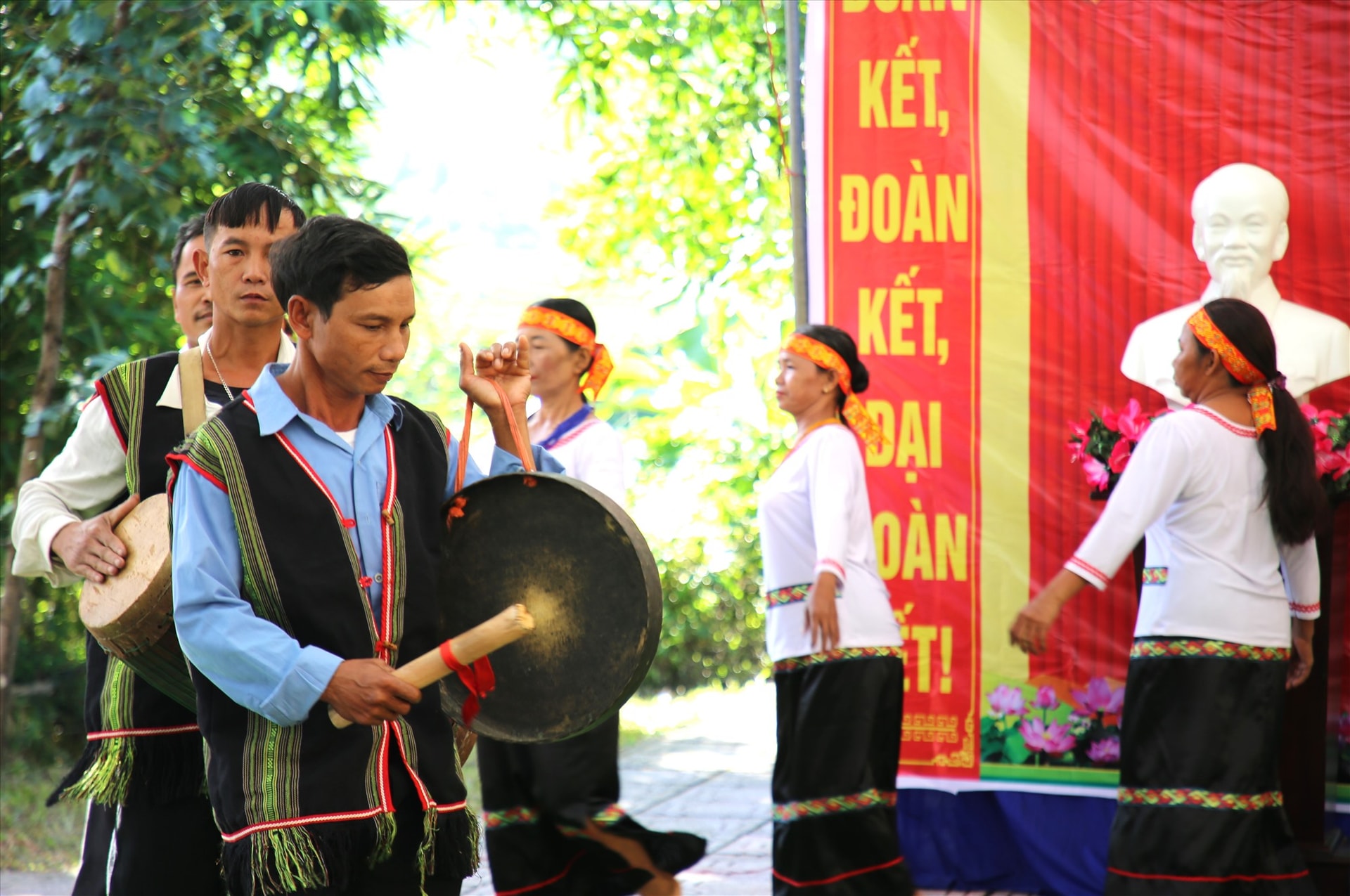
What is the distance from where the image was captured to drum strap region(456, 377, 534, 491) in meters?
2.25

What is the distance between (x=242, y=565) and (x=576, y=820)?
7.38 feet

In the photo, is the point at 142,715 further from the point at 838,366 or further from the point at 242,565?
the point at 838,366

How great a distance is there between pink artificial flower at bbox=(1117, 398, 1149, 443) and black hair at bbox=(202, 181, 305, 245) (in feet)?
9.06

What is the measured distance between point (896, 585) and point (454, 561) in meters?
2.91

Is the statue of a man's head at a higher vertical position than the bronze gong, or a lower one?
higher

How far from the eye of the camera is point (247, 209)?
8.20 feet

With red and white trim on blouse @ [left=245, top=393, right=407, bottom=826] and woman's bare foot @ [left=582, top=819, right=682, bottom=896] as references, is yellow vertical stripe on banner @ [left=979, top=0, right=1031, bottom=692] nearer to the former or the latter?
woman's bare foot @ [left=582, top=819, right=682, bottom=896]

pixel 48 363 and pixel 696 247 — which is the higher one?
pixel 696 247

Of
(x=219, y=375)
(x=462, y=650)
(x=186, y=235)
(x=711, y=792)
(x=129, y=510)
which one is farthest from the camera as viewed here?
(x=711, y=792)

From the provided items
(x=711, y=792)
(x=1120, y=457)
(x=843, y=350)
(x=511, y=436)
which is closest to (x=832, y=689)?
(x=843, y=350)

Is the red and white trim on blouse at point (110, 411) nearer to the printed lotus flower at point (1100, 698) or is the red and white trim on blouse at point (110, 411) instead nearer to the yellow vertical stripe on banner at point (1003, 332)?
the yellow vertical stripe on banner at point (1003, 332)

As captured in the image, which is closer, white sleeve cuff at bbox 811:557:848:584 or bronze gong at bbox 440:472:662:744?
bronze gong at bbox 440:472:662:744

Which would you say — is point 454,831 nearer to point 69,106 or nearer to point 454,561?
point 454,561

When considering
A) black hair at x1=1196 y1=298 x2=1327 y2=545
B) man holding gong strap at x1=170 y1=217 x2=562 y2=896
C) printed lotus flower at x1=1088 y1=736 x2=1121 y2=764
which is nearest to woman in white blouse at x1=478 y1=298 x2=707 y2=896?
printed lotus flower at x1=1088 y1=736 x2=1121 y2=764
